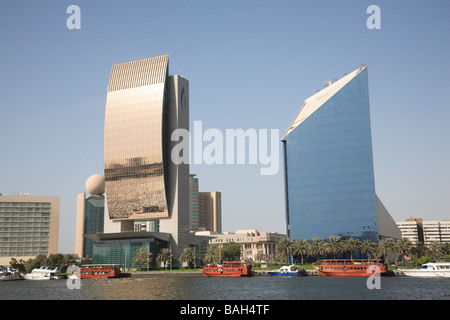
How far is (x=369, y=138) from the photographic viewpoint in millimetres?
197625

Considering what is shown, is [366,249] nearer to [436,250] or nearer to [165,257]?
[436,250]

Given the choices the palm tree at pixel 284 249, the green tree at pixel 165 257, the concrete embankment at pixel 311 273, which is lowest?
Answer: the concrete embankment at pixel 311 273

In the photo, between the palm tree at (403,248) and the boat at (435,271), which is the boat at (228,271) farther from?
the palm tree at (403,248)

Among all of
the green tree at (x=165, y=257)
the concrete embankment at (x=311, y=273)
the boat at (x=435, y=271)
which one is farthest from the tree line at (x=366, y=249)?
the green tree at (x=165, y=257)

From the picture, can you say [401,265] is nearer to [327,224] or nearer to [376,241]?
[376,241]

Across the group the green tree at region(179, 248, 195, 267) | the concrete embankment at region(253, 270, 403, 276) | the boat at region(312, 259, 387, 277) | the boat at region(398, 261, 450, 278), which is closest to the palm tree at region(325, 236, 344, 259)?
the concrete embankment at region(253, 270, 403, 276)

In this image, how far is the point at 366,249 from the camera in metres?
175

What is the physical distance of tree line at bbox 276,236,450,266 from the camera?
520 ft

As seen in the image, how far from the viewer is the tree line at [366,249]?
15844 centimetres

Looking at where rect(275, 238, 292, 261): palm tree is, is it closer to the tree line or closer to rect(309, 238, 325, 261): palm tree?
the tree line

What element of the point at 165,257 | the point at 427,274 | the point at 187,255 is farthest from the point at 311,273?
the point at 165,257

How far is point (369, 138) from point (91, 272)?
4666 inches

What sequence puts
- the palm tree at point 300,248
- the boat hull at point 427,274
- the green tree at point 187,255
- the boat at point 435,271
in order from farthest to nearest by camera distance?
the green tree at point 187,255
the palm tree at point 300,248
the boat at point 435,271
the boat hull at point 427,274
